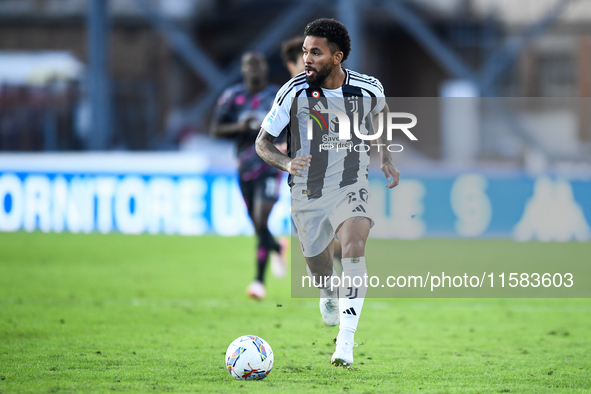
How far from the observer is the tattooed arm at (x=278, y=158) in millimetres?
4629

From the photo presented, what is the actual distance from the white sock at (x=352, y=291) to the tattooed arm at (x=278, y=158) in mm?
625

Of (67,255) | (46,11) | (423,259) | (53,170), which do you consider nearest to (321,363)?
(423,259)

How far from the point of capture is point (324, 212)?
5020mm

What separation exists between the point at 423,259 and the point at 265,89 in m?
4.04

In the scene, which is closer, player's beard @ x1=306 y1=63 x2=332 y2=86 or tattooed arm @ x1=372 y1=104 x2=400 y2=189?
player's beard @ x1=306 y1=63 x2=332 y2=86

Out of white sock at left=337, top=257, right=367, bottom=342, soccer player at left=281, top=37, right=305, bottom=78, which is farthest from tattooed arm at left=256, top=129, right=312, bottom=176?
soccer player at left=281, top=37, right=305, bottom=78

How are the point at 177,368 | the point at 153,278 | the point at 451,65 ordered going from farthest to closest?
the point at 451,65, the point at 153,278, the point at 177,368

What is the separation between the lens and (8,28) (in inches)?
926

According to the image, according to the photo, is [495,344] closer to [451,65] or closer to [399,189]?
[399,189]

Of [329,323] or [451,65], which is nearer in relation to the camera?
[329,323]

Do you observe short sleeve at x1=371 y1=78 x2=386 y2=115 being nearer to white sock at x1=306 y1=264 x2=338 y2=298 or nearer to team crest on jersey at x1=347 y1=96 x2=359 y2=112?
team crest on jersey at x1=347 y1=96 x2=359 y2=112

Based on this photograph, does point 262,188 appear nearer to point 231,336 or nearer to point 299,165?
point 231,336

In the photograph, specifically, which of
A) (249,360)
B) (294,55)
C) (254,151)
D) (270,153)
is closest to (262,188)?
(254,151)

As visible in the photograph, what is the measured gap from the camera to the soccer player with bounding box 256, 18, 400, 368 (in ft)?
15.6
